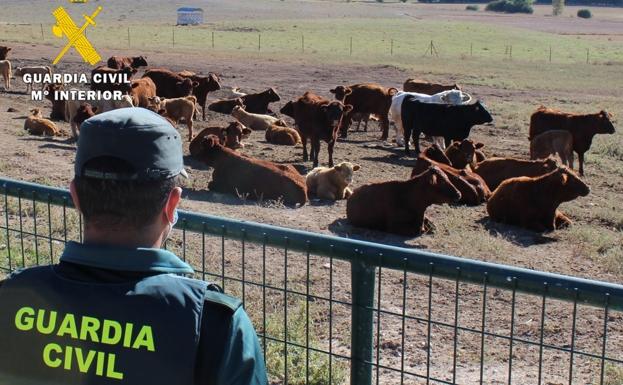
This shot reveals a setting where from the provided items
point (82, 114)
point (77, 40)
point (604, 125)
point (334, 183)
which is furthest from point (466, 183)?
point (77, 40)

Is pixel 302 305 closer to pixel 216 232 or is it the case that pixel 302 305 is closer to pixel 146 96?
pixel 216 232

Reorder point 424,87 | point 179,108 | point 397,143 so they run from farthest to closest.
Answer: point 424,87, point 397,143, point 179,108

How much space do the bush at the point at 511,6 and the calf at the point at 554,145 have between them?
133 m

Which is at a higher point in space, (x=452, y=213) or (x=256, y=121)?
(x=452, y=213)

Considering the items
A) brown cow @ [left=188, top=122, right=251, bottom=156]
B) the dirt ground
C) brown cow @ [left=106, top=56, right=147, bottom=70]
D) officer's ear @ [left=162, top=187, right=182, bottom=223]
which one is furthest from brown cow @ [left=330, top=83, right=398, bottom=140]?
officer's ear @ [left=162, top=187, right=182, bottom=223]

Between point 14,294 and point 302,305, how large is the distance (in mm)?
5951

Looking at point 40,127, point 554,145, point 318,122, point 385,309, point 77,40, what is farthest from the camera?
point 77,40

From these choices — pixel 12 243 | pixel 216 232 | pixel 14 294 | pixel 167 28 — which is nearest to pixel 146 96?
pixel 12 243

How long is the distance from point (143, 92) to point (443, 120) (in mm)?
8331

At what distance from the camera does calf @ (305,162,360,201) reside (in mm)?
16625

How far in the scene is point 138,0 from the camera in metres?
142

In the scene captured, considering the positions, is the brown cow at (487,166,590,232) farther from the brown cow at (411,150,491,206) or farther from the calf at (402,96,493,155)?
the calf at (402,96,493,155)

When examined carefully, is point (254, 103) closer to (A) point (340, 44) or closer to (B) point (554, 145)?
(B) point (554, 145)

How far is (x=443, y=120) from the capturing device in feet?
77.7
